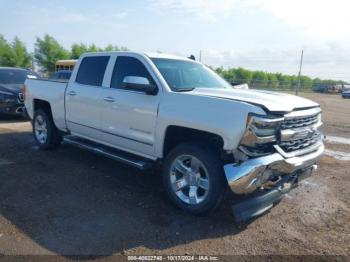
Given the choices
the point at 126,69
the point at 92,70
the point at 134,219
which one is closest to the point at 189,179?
the point at 134,219

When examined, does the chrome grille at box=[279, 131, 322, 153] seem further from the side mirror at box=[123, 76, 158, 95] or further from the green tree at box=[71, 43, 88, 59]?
the green tree at box=[71, 43, 88, 59]

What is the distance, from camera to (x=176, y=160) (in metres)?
4.32

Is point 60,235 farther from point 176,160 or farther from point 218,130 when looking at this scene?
point 218,130

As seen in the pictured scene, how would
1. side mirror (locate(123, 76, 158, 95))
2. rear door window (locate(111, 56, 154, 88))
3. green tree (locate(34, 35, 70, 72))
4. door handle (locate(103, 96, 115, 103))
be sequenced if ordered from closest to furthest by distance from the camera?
side mirror (locate(123, 76, 158, 95)) → rear door window (locate(111, 56, 154, 88)) → door handle (locate(103, 96, 115, 103)) → green tree (locate(34, 35, 70, 72))

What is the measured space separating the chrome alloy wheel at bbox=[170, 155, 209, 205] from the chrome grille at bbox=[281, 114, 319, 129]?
1.06m

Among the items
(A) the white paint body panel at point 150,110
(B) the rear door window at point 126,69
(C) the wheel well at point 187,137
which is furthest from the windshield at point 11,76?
(C) the wheel well at point 187,137

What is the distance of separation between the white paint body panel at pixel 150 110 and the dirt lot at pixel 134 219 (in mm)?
702

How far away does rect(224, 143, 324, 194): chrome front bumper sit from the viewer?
3617 millimetres

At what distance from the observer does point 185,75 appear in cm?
513

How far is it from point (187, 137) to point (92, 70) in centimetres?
234

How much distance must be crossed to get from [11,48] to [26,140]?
4226 cm

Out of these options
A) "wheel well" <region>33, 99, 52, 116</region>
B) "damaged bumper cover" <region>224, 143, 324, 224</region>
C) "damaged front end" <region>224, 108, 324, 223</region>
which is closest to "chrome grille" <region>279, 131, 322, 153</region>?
"damaged front end" <region>224, 108, 324, 223</region>

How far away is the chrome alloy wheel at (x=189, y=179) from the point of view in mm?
4180

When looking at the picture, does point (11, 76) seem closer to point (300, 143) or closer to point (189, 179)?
point (189, 179)
